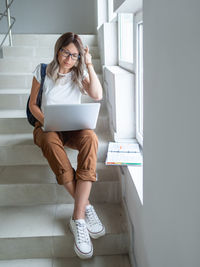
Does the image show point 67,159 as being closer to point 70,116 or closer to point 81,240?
point 70,116

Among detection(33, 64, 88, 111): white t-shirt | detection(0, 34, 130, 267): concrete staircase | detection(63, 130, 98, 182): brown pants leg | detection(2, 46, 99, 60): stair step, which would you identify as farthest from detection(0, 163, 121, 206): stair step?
detection(2, 46, 99, 60): stair step

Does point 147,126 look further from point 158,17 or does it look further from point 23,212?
point 23,212

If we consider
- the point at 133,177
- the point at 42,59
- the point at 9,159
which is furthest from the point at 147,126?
the point at 42,59

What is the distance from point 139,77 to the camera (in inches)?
87.4

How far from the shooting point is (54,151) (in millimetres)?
1872

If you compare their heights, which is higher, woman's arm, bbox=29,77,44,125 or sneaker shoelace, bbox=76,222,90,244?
woman's arm, bbox=29,77,44,125

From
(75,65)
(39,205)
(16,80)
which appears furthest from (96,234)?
(16,80)

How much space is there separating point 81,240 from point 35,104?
3.10 feet

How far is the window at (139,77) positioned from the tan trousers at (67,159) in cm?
47

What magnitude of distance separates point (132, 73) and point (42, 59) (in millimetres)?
1502

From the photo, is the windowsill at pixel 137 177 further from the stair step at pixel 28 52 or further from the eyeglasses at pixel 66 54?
the stair step at pixel 28 52

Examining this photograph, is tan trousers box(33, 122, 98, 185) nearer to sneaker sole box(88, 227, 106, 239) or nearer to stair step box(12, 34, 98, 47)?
sneaker sole box(88, 227, 106, 239)

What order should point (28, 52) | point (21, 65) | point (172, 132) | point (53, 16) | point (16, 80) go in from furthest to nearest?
point (53, 16) → point (28, 52) → point (21, 65) → point (16, 80) → point (172, 132)

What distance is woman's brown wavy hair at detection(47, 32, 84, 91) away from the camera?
1.96 meters
